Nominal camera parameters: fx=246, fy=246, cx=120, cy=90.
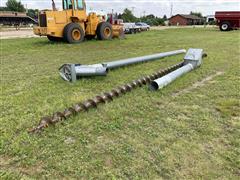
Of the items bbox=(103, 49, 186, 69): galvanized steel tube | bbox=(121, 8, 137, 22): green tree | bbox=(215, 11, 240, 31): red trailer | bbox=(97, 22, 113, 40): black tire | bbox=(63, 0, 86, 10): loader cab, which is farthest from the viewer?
bbox=(121, 8, 137, 22): green tree

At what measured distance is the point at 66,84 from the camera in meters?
4.87

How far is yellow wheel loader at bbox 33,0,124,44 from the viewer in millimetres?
12008

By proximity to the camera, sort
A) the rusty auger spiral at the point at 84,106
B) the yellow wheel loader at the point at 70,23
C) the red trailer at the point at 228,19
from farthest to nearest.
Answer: the red trailer at the point at 228,19, the yellow wheel loader at the point at 70,23, the rusty auger spiral at the point at 84,106

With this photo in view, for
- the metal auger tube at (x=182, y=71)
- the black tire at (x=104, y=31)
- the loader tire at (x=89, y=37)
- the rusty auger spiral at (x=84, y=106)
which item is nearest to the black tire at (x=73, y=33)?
the black tire at (x=104, y=31)

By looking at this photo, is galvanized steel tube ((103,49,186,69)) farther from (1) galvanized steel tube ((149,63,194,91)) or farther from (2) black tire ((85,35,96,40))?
(2) black tire ((85,35,96,40))

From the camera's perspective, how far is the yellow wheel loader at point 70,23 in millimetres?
12008

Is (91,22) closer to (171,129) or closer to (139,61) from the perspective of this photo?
(139,61)

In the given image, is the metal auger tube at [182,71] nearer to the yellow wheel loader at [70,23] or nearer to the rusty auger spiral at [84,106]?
the rusty auger spiral at [84,106]

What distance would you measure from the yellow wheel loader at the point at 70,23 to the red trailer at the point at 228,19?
16386 millimetres

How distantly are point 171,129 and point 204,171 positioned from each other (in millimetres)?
832

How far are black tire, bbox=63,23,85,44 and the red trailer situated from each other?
18000 millimetres

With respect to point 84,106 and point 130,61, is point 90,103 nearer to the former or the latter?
point 84,106

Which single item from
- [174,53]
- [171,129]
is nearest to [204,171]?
[171,129]

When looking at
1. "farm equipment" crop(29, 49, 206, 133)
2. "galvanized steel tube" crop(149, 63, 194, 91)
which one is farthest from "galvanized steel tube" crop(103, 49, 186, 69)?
"galvanized steel tube" crop(149, 63, 194, 91)
